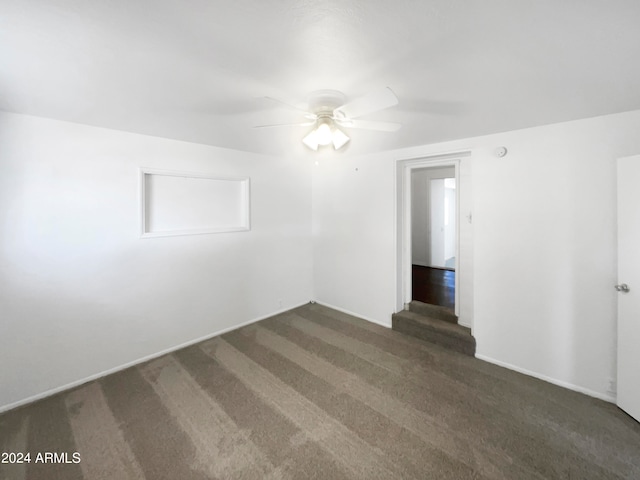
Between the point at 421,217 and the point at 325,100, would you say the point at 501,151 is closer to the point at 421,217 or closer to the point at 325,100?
the point at 325,100

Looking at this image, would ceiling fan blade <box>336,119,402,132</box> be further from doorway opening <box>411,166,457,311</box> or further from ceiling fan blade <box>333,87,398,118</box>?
doorway opening <box>411,166,457,311</box>

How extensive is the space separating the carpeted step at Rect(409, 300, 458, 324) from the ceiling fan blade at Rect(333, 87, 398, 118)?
2679 millimetres

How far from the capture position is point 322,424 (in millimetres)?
1874

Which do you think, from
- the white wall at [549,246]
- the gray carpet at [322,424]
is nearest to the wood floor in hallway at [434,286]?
the white wall at [549,246]

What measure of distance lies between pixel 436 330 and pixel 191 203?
336 centimetres

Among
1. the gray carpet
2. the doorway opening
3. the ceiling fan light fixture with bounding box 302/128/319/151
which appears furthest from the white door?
the doorway opening

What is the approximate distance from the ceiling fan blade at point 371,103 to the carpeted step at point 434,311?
8.79 ft

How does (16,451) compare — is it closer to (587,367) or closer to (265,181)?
(265,181)

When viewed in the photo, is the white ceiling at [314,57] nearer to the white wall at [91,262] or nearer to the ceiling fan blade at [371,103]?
the ceiling fan blade at [371,103]

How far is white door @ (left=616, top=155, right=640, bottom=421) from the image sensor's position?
6.03ft

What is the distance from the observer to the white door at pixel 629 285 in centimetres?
184

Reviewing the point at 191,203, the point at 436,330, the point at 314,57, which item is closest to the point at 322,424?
the point at 436,330

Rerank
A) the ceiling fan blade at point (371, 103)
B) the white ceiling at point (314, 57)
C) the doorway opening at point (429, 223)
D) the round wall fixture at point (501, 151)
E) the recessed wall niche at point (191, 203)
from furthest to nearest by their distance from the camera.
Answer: the doorway opening at point (429, 223)
the recessed wall niche at point (191, 203)
the round wall fixture at point (501, 151)
the ceiling fan blade at point (371, 103)
the white ceiling at point (314, 57)

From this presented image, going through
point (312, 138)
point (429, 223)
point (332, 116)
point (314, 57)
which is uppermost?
point (314, 57)
